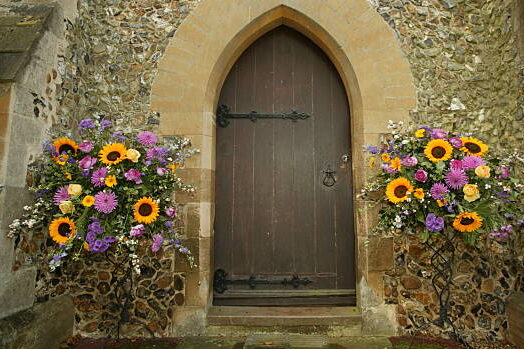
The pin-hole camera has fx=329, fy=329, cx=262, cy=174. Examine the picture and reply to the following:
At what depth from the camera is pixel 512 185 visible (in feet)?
8.26

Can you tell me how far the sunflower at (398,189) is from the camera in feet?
7.94

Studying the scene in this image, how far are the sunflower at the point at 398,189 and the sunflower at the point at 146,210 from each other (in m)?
1.72

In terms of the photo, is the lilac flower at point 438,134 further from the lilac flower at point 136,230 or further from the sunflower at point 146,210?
the lilac flower at point 136,230

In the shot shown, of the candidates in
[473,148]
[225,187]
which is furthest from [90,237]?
[473,148]

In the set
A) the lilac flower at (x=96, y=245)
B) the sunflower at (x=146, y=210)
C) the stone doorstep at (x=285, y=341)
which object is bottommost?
the stone doorstep at (x=285, y=341)

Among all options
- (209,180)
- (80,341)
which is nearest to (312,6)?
(209,180)

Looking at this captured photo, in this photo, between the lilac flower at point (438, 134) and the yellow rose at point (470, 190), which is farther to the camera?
the lilac flower at point (438, 134)

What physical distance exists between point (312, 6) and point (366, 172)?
165cm

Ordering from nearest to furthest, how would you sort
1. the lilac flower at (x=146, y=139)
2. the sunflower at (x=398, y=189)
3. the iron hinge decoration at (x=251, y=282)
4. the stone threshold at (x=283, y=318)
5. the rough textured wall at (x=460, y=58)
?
the sunflower at (x=398, y=189), the lilac flower at (x=146, y=139), the stone threshold at (x=283, y=318), the rough textured wall at (x=460, y=58), the iron hinge decoration at (x=251, y=282)

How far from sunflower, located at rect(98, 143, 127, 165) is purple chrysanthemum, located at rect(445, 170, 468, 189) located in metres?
2.35

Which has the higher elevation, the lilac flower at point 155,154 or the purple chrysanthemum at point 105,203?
the lilac flower at point 155,154

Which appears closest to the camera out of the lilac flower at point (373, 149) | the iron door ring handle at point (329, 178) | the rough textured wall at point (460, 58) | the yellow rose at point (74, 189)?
the yellow rose at point (74, 189)

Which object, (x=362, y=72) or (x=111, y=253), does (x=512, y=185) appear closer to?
(x=362, y=72)

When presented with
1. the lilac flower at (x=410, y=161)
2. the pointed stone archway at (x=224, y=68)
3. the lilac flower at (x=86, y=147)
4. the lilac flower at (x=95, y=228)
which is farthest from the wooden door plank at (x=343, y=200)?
the lilac flower at (x=86, y=147)
